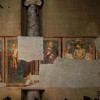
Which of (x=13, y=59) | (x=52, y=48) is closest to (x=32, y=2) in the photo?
(x=52, y=48)

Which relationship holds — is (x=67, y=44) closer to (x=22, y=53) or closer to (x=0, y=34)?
(x=22, y=53)

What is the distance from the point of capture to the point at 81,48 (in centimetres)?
1153

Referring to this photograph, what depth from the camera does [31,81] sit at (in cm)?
1123

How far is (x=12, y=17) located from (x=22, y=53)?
143 centimetres

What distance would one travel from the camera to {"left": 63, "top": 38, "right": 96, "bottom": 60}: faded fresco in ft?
37.7

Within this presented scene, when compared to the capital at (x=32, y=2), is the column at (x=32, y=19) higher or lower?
lower

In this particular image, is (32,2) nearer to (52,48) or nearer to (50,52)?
(52,48)

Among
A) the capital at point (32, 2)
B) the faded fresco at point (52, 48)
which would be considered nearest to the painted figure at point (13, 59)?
the faded fresco at point (52, 48)

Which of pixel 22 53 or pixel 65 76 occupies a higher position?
pixel 22 53

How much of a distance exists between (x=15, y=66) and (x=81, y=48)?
2.63 meters

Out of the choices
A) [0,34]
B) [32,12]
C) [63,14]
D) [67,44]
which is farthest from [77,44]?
[0,34]

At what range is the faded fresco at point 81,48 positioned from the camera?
1150 cm

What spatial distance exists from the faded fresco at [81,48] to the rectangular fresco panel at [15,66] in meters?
1.49

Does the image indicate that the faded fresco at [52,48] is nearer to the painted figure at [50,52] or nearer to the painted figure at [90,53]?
the painted figure at [50,52]
